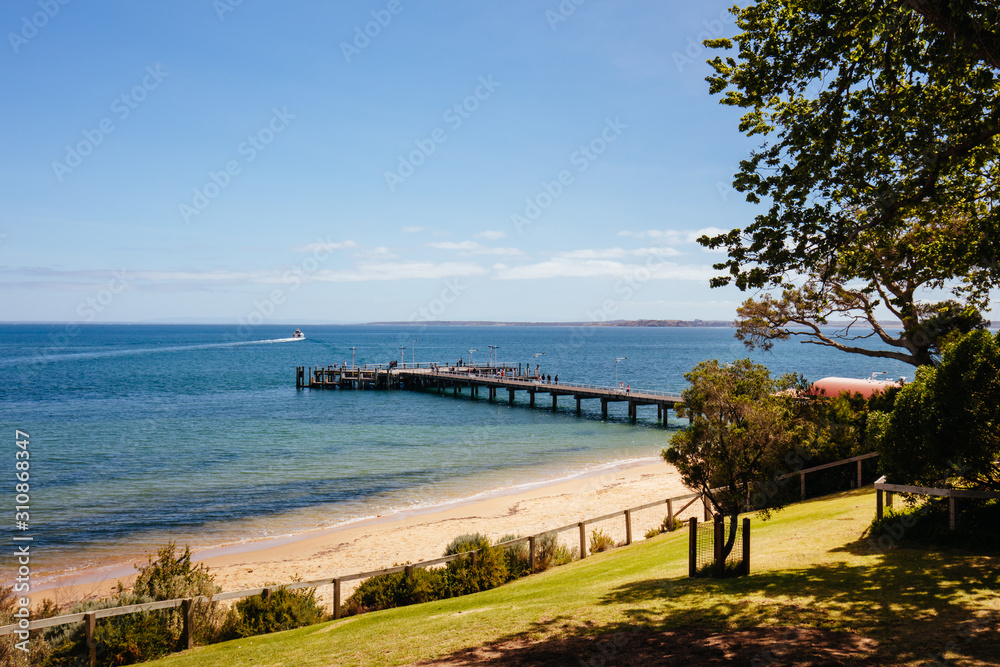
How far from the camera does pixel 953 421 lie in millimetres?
9250

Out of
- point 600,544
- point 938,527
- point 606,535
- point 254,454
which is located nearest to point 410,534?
point 606,535

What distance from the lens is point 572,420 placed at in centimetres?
5747

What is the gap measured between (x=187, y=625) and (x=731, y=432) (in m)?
10.0

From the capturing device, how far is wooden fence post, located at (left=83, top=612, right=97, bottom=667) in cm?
974

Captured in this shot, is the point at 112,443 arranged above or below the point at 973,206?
below

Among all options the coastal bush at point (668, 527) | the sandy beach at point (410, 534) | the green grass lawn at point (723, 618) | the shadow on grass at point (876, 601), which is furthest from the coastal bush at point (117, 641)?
the coastal bush at point (668, 527)

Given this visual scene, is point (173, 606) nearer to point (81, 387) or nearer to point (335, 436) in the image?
point (335, 436)

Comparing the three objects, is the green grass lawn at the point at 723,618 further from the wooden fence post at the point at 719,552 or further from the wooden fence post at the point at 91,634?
the wooden fence post at the point at 91,634

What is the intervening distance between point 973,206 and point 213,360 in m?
134

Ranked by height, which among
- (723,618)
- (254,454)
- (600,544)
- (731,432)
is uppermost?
(731,432)

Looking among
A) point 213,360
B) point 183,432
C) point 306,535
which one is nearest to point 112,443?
point 183,432

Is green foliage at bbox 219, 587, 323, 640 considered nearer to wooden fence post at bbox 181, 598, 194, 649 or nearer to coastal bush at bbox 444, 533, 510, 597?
wooden fence post at bbox 181, 598, 194, 649

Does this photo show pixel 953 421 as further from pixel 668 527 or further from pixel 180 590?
pixel 180 590

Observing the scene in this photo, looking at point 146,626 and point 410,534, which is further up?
point 146,626
